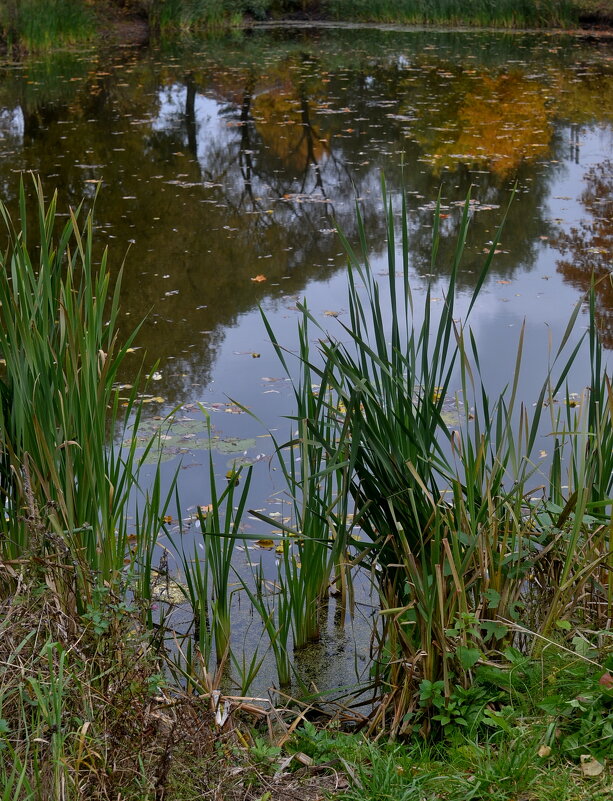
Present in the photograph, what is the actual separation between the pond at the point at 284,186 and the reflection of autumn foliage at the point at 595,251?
0.02m

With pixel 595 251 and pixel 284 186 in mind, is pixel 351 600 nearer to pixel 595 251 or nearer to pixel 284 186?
pixel 595 251

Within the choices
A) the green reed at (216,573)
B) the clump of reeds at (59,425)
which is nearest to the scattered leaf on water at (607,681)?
the green reed at (216,573)

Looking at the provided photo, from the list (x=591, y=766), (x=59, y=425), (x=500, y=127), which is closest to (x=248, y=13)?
(x=500, y=127)

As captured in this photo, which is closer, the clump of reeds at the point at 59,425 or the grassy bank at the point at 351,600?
the grassy bank at the point at 351,600

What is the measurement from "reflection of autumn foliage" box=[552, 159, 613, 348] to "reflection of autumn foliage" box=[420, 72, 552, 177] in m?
1.34

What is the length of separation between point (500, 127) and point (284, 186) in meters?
3.88

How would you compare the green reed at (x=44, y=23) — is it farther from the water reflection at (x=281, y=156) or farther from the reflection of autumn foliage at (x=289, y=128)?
the reflection of autumn foliage at (x=289, y=128)

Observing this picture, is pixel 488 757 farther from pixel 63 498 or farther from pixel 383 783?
pixel 63 498

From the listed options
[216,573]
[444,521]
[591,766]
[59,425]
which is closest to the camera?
[591,766]

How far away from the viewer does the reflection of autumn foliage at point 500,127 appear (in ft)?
34.4

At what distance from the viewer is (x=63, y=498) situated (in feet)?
8.07

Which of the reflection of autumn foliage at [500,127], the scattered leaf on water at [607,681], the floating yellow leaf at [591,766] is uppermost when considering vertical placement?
the reflection of autumn foliage at [500,127]

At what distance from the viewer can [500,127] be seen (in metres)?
12.1

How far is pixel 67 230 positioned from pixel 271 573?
1597 mm
